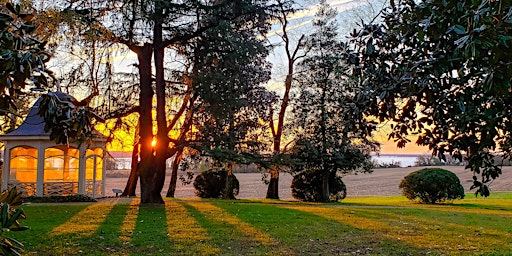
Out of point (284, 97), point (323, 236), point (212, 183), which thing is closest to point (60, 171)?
point (212, 183)

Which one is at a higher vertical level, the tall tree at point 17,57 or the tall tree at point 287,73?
the tall tree at point 287,73

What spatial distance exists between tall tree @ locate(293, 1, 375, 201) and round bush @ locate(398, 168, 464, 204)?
1897 mm

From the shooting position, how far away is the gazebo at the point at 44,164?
15.8m

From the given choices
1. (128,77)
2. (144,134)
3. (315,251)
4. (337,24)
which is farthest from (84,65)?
(315,251)

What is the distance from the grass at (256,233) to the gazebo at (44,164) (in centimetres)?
477

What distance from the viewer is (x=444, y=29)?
3.09 metres

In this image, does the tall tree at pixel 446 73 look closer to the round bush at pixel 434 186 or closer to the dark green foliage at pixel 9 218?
the dark green foliage at pixel 9 218

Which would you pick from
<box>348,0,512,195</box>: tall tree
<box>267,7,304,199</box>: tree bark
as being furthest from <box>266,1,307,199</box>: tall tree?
<box>348,0,512,195</box>: tall tree

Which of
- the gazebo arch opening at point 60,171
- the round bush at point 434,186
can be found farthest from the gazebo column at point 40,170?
the round bush at point 434,186

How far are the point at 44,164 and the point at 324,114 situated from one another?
10.5 meters

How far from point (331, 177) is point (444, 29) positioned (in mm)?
16043

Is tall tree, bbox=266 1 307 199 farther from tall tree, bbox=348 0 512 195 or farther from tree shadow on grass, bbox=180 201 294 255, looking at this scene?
tall tree, bbox=348 0 512 195

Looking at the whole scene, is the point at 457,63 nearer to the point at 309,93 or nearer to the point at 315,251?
the point at 315,251

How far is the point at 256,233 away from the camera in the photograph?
8.00 m
